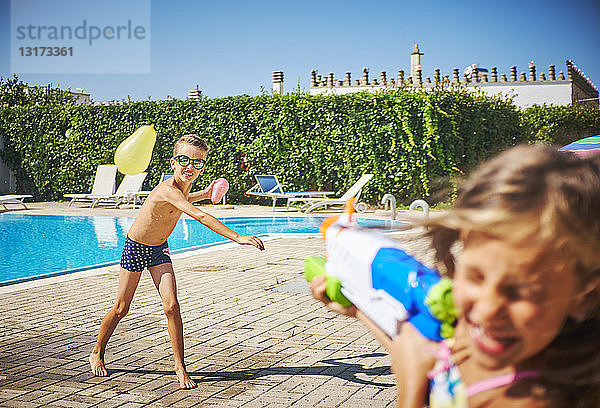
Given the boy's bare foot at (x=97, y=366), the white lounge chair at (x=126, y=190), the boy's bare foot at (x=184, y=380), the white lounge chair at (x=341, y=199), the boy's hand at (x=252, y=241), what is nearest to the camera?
the boy's hand at (x=252, y=241)

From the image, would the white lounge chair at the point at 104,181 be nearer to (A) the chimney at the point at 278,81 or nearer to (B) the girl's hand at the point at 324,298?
(A) the chimney at the point at 278,81

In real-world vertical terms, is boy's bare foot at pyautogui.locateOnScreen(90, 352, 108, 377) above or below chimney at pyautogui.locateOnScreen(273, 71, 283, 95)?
below

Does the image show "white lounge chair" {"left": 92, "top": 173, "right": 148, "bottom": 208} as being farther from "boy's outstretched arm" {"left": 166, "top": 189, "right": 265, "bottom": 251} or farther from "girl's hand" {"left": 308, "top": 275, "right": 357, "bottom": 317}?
"girl's hand" {"left": 308, "top": 275, "right": 357, "bottom": 317}

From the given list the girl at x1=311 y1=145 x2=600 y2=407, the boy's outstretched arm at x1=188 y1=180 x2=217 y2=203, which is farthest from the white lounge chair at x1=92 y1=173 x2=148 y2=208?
the girl at x1=311 y1=145 x2=600 y2=407

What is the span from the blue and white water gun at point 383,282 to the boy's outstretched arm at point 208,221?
2.21 metres

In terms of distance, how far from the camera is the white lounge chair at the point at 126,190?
21.2 metres

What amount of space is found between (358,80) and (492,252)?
38561 millimetres

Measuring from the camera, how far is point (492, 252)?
99 cm

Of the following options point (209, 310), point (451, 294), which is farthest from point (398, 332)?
point (209, 310)

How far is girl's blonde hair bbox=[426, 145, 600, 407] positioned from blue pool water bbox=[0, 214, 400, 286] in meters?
10.0

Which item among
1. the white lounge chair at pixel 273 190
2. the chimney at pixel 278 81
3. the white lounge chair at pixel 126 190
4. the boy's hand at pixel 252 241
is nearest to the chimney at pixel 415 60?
the chimney at pixel 278 81

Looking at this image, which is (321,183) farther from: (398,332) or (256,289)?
(398,332)

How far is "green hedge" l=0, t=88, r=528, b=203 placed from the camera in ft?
64.7

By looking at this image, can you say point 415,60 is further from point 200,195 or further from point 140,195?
point 200,195
